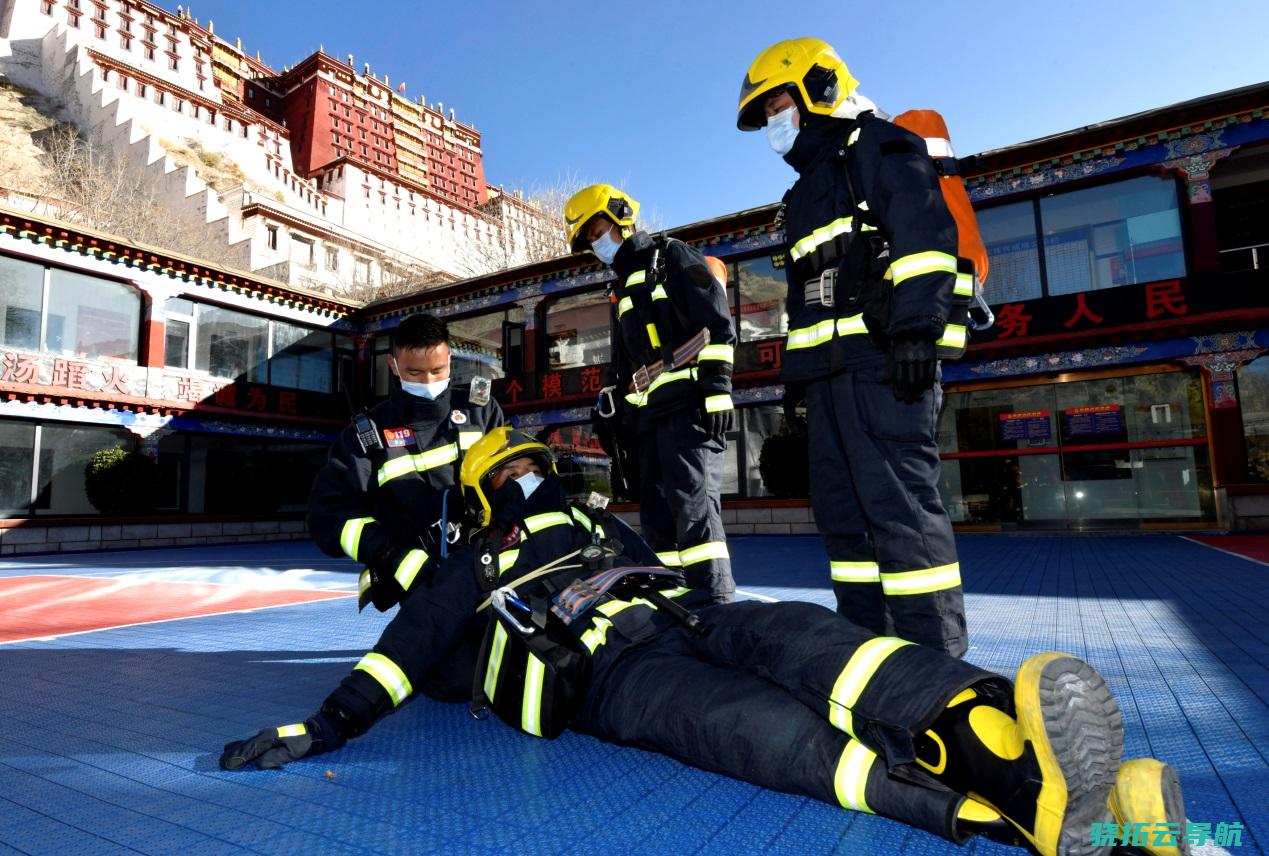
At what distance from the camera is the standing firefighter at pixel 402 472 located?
226 cm

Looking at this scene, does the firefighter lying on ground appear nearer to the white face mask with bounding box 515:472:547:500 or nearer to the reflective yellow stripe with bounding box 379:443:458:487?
the white face mask with bounding box 515:472:547:500

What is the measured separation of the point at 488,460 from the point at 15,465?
14827 millimetres

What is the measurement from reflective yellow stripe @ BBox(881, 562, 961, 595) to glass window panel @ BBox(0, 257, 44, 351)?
1607cm

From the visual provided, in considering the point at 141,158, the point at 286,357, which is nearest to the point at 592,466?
the point at 286,357

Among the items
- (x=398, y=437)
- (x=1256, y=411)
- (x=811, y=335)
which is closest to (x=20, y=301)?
(x=398, y=437)

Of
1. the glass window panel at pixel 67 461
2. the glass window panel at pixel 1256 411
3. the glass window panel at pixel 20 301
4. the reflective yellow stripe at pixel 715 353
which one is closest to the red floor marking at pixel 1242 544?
the glass window panel at pixel 1256 411

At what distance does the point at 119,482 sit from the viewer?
12.9m

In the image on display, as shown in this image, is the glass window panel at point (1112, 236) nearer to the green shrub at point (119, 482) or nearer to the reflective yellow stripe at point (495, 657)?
the reflective yellow stripe at point (495, 657)

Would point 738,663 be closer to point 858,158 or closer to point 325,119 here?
point 858,158

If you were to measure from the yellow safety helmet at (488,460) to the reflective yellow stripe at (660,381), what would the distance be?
1.03m

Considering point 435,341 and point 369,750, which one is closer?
point 369,750

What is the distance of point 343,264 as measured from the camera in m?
42.2

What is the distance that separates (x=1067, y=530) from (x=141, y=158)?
150ft

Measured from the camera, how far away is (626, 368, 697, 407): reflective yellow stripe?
3.05 meters
